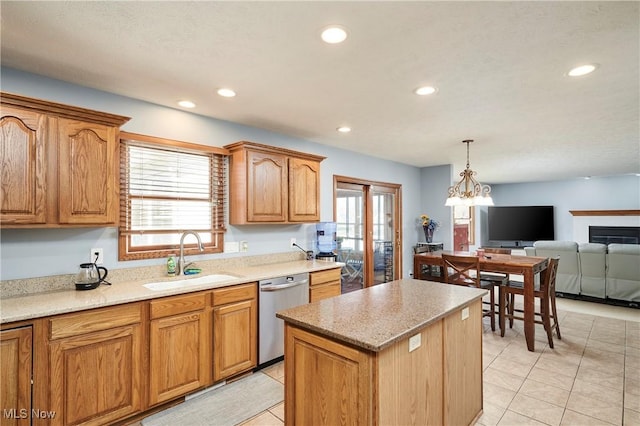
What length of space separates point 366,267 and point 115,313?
366 centimetres

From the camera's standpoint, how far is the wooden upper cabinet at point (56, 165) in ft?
6.56

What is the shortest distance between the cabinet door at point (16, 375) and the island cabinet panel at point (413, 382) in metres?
1.97

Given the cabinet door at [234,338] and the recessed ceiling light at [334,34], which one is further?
the cabinet door at [234,338]

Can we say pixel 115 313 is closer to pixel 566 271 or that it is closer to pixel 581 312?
pixel 581 312

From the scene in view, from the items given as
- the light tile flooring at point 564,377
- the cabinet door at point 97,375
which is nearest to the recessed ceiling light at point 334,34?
the cabinet door at point 97,375

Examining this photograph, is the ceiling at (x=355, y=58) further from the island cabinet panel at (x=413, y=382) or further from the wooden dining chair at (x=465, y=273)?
the island cabinet panel at (x=413, y=382)

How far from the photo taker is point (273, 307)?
2994 millimetres

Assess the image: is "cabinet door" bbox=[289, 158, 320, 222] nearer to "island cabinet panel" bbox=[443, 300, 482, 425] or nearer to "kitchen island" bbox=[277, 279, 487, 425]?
"kitchen island" bbox=[277, 279, 487, 425]

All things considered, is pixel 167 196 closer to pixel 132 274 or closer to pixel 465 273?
pixel 132 274

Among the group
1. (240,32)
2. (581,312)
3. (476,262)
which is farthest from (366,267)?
(240,32)

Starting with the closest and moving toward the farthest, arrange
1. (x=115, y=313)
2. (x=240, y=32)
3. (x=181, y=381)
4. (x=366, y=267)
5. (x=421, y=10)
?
(x=421, y=10) → (x=240, y=32) → (x=115, y=313) → (x=181, y=381) → (x=366, y=267)

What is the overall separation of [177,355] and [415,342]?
1.81m

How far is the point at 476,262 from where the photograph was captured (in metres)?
3.67

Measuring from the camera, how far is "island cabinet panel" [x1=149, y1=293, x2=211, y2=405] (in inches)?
91.0
